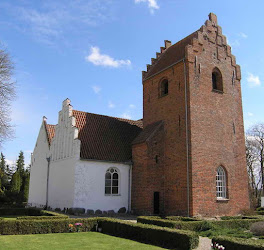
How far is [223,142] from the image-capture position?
21047 millimetres

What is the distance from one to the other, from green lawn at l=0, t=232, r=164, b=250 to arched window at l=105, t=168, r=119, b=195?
8.97 m

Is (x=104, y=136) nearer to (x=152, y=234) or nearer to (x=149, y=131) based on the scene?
(x=149, y=131)

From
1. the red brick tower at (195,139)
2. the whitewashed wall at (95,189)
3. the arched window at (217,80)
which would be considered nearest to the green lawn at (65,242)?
the whitewashed wall at (95,189)

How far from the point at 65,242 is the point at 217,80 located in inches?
658

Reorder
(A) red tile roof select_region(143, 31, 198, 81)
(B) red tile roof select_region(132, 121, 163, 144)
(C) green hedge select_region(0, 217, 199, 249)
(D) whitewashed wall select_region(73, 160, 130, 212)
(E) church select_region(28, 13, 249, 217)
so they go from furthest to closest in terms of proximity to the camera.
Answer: (A) red tile roof select_region(143, 31, 198, 81) < (B) red tile roof select_region(132, 121, 163, 144) < (D) whitewashed wall select_region(73, 160, 130, 212) < (E) church select_region(28, 13, 249, 217) < (C) green hedge select_region(0, 217, 199, 249)

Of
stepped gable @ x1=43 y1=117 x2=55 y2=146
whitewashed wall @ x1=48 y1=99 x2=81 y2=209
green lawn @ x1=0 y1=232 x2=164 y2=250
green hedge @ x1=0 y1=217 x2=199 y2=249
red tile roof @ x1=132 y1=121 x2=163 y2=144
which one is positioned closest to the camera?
green lawn @ x1=0 y1=232 x2=164 y2=250

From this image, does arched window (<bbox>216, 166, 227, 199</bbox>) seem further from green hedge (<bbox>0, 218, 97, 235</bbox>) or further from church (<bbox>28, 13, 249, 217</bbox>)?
green hedge (<bbox>0, 218, 97, 235</bbox>)

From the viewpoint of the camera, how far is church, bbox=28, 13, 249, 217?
19625 millimetres

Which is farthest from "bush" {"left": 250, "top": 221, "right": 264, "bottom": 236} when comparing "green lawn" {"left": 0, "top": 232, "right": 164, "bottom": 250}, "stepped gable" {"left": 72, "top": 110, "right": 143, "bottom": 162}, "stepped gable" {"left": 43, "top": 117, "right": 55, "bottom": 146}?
"stepped gable" {"left": 43, "top": 117, "right": 55, "bottom": 146}

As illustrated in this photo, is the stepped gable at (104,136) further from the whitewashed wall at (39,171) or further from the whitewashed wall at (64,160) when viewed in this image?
the whitewashed wall at (39,171)

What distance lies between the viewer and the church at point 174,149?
19.6 meters

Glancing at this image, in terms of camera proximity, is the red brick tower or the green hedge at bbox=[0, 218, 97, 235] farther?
the red brick tower

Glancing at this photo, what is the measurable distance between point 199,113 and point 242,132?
4.80 m

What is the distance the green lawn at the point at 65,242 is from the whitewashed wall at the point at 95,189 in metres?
7.84
